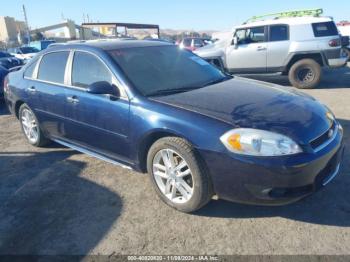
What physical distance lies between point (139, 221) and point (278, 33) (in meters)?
8.07

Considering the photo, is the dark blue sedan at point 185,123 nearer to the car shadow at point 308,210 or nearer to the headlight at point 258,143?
the headlight at point 258,143

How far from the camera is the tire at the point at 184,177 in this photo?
2992 mm

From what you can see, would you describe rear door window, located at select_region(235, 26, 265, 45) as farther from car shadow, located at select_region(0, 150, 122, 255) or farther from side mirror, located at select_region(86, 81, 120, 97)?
side mirror, located at select_region(86, 81, 120, 97)

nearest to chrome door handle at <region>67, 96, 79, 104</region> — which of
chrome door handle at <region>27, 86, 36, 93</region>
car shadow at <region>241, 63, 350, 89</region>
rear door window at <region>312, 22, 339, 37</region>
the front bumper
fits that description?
chrome door handle at <region>27, 86, 36, 93</region>

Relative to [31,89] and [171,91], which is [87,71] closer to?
[171,91]

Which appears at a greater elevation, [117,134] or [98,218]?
[117,134]

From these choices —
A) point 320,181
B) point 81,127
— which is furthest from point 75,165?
point 320,181

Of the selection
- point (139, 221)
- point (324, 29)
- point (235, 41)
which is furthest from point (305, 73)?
point (139, 221)

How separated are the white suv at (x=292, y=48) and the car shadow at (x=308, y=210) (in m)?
6.57

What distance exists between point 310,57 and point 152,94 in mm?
7331

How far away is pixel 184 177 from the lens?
321 centimetres

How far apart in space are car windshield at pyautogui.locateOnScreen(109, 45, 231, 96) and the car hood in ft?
0.71

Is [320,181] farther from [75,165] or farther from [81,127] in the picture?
[75,165]

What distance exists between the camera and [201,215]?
10.6 feet
